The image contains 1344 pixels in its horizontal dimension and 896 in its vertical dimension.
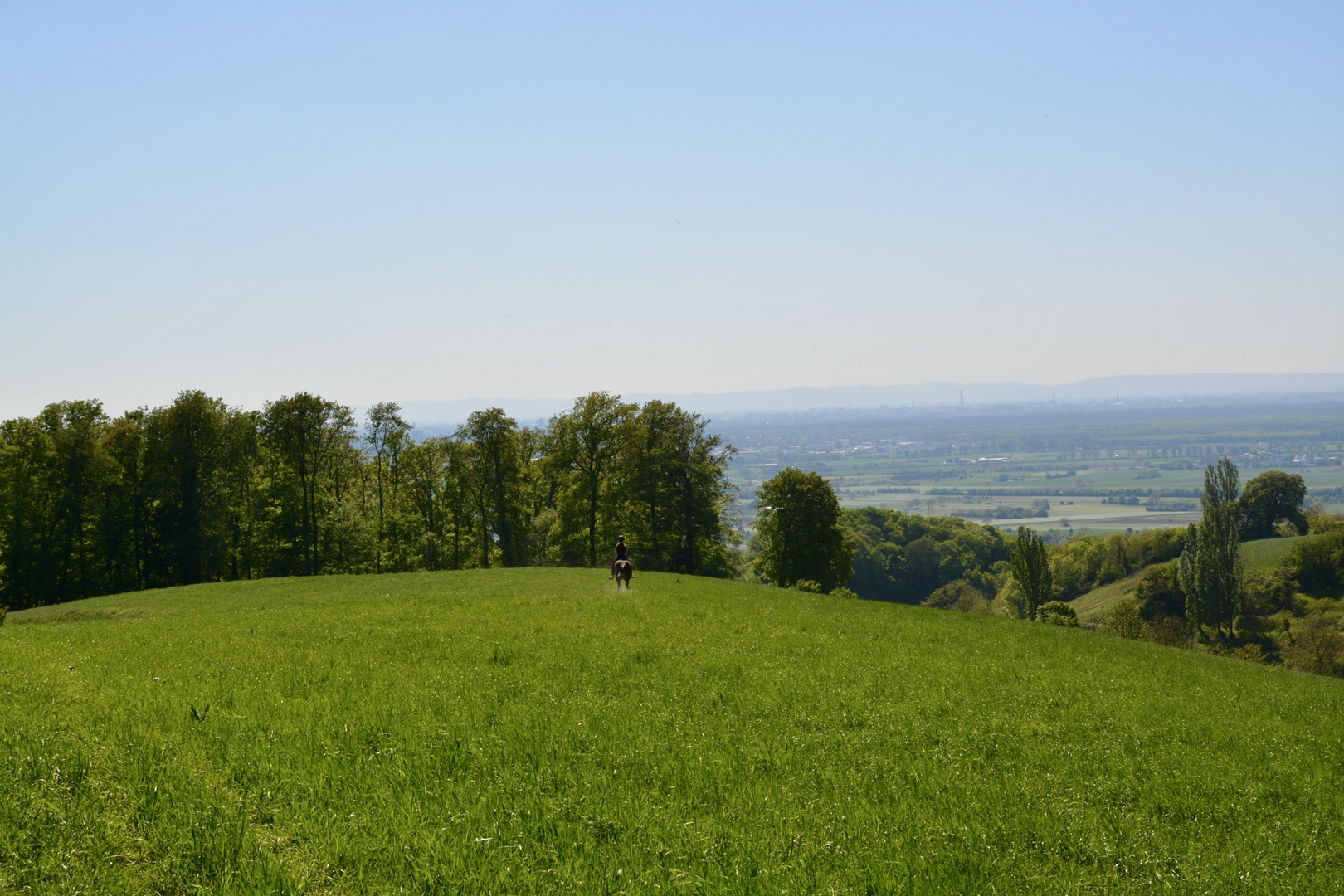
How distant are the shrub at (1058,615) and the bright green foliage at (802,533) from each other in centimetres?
2453

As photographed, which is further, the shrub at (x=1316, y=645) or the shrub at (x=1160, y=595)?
the shrub at (x=1160, y=595)

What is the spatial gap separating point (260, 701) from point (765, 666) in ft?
35.9

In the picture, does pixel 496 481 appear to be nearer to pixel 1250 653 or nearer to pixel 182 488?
pixel 182 488

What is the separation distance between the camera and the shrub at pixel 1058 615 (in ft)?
145

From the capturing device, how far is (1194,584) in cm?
9738

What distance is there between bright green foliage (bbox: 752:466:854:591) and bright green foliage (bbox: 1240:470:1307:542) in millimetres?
89999

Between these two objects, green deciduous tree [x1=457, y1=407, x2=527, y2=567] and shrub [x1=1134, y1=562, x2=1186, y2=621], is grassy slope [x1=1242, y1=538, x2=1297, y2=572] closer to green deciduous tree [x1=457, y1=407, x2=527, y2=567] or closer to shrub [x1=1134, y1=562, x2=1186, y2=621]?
shrub [x1=1134, y1=562, x2=1186, y2=621]

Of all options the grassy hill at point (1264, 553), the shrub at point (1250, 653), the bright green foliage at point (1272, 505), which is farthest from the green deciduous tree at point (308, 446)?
the bright green foliage at point (1272, 505)

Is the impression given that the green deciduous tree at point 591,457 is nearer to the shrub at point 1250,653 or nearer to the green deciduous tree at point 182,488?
the green deciduous tree at point 182,488

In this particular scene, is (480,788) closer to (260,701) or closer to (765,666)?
(260,701)

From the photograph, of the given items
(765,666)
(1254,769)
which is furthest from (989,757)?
(765,666)

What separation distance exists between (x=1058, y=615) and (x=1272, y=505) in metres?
106

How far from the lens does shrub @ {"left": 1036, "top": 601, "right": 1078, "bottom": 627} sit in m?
44.3

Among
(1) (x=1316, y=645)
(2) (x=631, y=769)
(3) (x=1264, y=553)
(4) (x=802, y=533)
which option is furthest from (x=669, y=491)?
(3) (x=1264, y=553)
